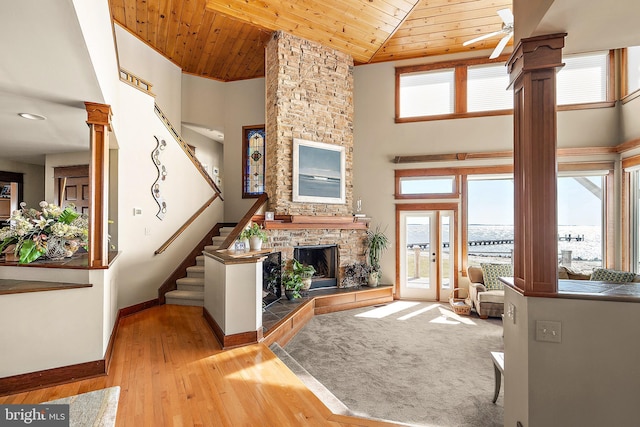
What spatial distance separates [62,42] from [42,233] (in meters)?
2.10

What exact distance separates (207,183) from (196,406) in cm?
483

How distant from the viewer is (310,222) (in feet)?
18.8

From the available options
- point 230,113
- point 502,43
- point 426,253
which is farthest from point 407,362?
point 230,113

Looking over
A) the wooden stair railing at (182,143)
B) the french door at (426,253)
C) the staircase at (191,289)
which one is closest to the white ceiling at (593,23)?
the french door at (426,253)

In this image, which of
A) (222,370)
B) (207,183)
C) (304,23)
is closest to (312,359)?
(222,370)

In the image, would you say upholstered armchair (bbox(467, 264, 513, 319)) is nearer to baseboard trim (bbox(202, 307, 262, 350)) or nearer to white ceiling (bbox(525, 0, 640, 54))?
baseboard trim (bbox(202, 307, 262, 350))

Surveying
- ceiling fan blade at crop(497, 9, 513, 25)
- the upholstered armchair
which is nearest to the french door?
the upholstered armchair

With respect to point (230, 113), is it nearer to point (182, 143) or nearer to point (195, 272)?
point (182, 143)

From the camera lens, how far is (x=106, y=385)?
271cm

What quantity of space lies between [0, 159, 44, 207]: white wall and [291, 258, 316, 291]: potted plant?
5.22m

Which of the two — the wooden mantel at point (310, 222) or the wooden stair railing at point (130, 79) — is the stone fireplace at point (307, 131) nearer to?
the wooden mantel at point (310, 222)

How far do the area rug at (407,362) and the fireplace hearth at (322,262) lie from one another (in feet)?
2.48

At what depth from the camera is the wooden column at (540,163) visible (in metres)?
1.89

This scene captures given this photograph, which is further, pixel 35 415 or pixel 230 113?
pixel 230 113
